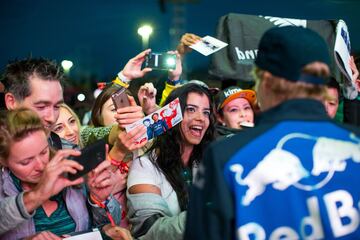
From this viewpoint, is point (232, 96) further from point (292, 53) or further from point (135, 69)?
point (292, 53)

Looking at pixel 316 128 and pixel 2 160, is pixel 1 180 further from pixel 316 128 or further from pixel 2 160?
pixel 316 128

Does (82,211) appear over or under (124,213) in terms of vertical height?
over

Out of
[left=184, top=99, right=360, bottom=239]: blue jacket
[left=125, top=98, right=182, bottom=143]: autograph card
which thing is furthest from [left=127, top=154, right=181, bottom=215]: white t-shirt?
[left=184, top=99, right=360, bottom=239]: blue jacket

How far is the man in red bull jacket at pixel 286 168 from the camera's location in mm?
1482

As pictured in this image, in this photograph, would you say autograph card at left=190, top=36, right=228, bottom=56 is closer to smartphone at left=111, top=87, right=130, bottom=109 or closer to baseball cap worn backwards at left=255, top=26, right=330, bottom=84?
smartphone at left=111, top=87, right=130, bottom=109

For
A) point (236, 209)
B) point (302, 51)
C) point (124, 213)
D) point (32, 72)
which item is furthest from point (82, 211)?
point (302, 51)

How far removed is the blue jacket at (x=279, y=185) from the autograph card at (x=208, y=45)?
1.68 metres

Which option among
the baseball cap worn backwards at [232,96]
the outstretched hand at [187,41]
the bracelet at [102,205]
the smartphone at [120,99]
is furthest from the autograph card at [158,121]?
the baseball cap worn backwards at [232,96]

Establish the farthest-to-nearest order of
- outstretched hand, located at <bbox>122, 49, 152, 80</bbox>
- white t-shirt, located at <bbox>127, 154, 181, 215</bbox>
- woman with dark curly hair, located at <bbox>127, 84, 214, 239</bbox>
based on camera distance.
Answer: outstretched hand, located at <bbox>122, 49, 152, 80</bbox> → white t-shirt, located at <bbox>127, 154, 181, 215</bbox> → woman with dark curly hair, located at <bbox>127, 84, 214, 239</bbox>

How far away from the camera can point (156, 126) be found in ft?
8.43

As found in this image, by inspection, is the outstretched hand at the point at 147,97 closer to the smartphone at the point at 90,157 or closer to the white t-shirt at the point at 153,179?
the white t-shirt at the point at 153,179

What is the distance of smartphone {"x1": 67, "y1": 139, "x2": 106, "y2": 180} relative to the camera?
1917mm

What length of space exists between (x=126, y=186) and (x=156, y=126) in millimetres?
574

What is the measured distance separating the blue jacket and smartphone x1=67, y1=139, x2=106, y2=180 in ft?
1.99
